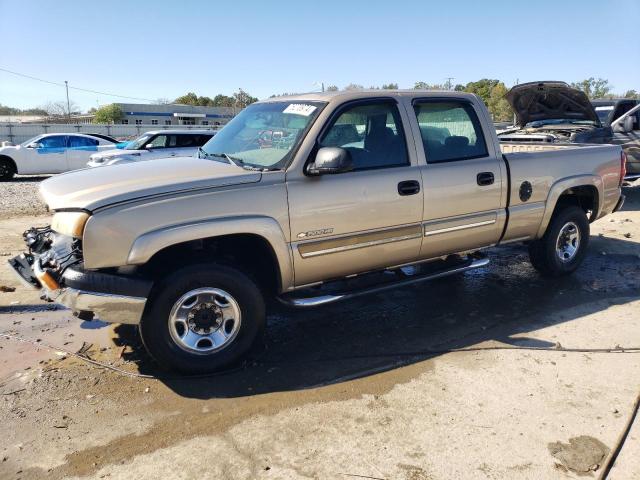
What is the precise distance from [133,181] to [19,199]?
1020cm

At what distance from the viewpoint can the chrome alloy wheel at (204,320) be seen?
11.8 feet

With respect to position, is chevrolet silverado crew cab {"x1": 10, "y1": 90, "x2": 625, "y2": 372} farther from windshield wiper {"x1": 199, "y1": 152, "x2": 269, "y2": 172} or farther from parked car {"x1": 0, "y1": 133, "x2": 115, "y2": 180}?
parked car {"x1": 0, "y1": 133, "x2": 115, "y2": 180}

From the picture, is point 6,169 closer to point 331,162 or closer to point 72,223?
point 72,223

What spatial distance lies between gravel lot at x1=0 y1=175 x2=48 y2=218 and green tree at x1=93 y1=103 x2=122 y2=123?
55.4m

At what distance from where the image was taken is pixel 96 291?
330 cm

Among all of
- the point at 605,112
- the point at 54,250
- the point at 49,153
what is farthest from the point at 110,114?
the point at 54,250

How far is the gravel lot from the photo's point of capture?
1022cm

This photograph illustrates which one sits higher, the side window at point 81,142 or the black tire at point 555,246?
the side window at point 81,142

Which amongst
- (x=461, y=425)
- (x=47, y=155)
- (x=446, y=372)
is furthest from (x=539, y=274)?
(x=47, y=155)

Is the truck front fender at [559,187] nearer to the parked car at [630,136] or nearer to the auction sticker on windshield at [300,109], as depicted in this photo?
the auction sticker on windshield at [300,109]

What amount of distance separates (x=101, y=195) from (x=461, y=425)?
105 inches

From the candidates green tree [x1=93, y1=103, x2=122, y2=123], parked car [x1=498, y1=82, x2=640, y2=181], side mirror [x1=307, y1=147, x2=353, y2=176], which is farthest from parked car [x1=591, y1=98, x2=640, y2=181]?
green tree [x1=93, y1=103, x2=122, y2=123]

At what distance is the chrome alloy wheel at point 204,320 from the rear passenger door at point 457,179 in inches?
71.1

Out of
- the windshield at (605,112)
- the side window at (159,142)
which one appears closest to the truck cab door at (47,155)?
the side window at (159,142)
